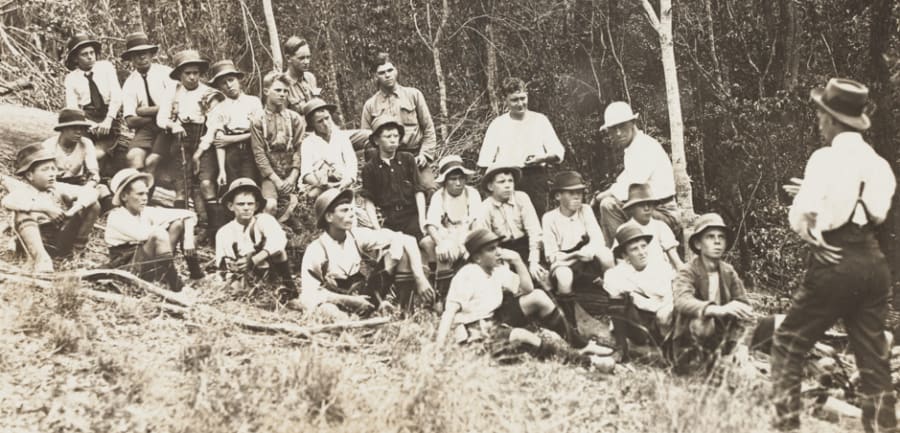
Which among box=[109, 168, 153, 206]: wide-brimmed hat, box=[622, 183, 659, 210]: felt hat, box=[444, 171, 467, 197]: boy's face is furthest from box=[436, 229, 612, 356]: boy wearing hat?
box=[109, 168, 153, 206]: wide-brimmed hat

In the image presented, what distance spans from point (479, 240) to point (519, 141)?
A: 6.65 ft

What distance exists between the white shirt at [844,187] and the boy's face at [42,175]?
19.1 feet

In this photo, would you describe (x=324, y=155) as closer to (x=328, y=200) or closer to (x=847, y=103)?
(x=328, y=200)

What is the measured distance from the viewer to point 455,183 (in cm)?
765

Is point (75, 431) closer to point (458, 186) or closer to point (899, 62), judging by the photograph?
point (458, 186)

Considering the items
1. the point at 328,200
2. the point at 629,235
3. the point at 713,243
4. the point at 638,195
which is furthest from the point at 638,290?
the point at 328,200

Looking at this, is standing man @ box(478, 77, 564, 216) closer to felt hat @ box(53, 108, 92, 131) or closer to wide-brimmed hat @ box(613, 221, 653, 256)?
wide-brimmed hat @ box(613, 221, 653, 256)

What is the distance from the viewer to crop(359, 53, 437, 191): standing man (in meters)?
8.71

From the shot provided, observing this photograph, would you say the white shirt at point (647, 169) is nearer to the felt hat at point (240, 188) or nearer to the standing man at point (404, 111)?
the standing man at point (404, 111)

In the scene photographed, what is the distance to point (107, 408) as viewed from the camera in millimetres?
5164

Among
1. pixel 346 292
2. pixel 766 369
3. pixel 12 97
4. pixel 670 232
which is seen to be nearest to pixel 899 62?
pixel 670 232

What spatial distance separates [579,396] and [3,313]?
13.2 ft

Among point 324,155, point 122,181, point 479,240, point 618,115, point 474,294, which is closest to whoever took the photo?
point 474,294

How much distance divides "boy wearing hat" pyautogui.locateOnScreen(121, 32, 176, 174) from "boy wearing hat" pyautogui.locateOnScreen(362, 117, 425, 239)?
2.35 metres
